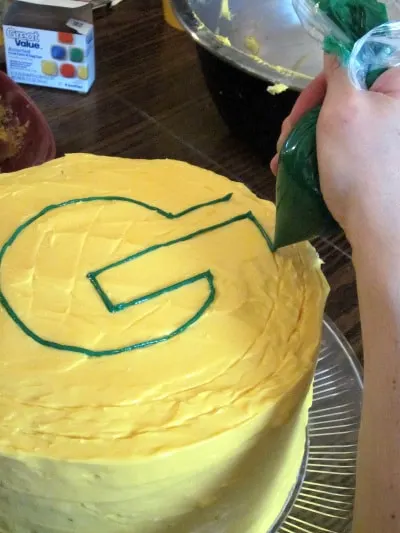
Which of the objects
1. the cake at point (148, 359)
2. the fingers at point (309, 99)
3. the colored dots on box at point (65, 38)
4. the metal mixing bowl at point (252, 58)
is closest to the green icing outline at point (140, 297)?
the cake at point (148, 359)

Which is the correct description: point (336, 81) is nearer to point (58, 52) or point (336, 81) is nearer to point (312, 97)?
point (312, 97)

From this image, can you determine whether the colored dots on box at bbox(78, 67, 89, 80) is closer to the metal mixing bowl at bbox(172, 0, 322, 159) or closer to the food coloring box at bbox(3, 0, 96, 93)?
the food coloring box at bbox(3, 0, 96, 93)

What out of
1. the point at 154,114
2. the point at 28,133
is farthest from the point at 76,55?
the point at 28,133

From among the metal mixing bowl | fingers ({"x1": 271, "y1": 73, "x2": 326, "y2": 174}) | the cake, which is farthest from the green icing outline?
the metal mixing bowl

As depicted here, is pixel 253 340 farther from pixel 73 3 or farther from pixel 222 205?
pixel 73 3

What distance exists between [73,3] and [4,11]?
158 millimetres

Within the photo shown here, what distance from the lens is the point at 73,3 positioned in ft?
3.84

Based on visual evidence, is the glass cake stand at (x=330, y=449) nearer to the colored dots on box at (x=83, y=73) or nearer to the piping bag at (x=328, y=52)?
the piping bag at (x=328, y=52)

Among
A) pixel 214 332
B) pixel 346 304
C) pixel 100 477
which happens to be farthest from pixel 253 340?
pixel 346 304

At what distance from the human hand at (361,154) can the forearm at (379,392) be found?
0.06 feet

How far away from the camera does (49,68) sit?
1174 mm

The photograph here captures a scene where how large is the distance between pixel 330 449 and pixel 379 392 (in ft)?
1.01

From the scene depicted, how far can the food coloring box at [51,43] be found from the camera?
1.13 metres

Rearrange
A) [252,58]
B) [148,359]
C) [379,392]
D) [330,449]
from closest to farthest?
1. [379,392]
2. [148,359]
3. [330,449]
4. [252,58]
